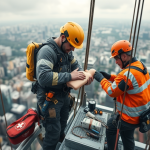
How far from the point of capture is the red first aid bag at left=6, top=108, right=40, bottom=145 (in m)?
1.49

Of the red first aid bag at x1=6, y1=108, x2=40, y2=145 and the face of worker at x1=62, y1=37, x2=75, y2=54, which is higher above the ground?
the face of worker at x1=62, y1=37, x2=75, y2=54

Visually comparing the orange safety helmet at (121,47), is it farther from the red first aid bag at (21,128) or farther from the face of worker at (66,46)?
the red first aid bag at (21,128)

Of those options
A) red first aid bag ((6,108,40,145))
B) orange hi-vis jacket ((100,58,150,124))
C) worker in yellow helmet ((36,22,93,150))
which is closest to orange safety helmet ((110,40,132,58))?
orange hi-vis jacket ((100,58,150,124))

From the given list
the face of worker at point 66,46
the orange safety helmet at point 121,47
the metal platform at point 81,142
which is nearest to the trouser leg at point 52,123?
the metal platform at point 81,142

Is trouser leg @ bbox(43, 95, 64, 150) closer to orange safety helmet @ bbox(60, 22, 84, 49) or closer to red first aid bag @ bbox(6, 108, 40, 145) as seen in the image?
red first aid bag @ bbox(6, 108, 40, 145)

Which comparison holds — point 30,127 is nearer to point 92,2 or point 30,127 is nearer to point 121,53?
point 121,53

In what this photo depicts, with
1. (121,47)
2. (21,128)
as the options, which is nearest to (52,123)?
(21,128)

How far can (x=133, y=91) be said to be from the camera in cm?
139

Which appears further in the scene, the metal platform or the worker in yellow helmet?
the metal platform

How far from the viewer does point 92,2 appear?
1567mm

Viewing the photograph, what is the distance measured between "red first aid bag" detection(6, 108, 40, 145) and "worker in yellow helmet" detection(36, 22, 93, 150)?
0.23 metres

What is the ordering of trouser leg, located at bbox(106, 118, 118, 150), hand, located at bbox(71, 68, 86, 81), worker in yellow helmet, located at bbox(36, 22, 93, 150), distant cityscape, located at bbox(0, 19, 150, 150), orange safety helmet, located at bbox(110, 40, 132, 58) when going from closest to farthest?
worker in yellow helmet, located at bbox(36, 22, 93, 150), hand, located at bbox(71, 68, 86, 81), orange safety helmet, located at bbox(110, 40, 132, 58), trouser leg, located at bbox(106, 118, 118, 150), distant cityscape, located at bbox(0, 19, 150, 150)

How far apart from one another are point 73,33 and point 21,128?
56.0 inches

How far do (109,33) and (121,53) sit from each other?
16.7ft
